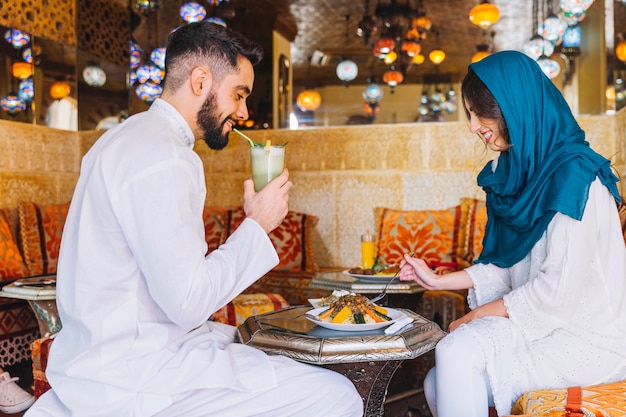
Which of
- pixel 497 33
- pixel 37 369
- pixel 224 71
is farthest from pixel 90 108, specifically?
pixel 224 71

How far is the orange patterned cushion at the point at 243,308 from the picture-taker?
3342 mm

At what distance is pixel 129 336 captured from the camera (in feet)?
5.15

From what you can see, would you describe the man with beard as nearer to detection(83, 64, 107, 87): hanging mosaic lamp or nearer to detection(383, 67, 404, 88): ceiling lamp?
detection(83, 64, 107, 87): hanging mosaic lamp

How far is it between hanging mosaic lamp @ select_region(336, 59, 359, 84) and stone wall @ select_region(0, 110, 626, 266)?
3.81 ft

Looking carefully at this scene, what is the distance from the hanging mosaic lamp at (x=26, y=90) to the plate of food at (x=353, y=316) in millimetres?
4317

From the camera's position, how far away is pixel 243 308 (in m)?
3.43

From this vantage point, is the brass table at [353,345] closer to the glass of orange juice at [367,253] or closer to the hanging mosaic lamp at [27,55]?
the glass of orange juice at [367,253]

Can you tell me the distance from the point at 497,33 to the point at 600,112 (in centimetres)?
165

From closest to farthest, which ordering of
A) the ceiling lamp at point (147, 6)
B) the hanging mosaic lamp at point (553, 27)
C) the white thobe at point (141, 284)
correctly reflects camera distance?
the white thobe at point (141, 284), the hanging mosaic lamp at point (553, 27), the ceiling lamp at point (147, 6)

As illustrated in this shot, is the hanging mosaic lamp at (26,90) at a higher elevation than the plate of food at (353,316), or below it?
higher

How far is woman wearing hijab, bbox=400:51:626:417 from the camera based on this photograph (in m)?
1.83

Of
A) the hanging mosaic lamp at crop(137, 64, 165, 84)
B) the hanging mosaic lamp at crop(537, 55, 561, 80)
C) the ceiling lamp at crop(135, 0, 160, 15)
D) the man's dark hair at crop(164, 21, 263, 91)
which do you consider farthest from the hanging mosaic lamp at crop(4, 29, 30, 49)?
the hanging mosaic lamp at crop(537, 55, 561, 80)

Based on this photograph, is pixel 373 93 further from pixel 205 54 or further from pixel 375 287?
pixel 205 54

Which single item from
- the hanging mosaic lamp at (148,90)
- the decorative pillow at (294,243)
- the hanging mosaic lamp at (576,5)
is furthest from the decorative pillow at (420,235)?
the hanging mosaic lamp at (148,90)
